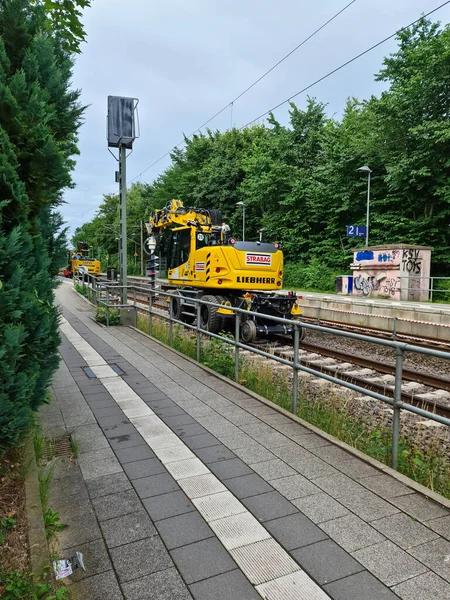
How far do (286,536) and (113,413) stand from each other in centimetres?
277

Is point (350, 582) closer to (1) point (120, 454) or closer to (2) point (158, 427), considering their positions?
(1) point (120, 454)

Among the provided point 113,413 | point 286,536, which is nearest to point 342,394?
point 113,413

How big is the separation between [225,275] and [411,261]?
42.8ft

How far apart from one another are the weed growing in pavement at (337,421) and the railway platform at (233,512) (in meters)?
0.30

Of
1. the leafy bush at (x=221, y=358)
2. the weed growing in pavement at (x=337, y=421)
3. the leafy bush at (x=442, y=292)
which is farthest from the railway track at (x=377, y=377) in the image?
the leafy bush at (x=442, y=292)

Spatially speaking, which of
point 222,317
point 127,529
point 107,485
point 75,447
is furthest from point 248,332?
point 127,529

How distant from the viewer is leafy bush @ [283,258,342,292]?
28741mm

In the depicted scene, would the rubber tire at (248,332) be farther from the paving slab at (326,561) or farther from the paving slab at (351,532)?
the paving slab at (326,561)

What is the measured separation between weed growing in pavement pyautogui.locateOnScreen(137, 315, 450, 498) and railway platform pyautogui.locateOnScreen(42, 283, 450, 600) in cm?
30

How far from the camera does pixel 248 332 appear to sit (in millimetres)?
10055

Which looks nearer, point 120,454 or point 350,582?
point 350,582

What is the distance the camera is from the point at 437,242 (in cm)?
2383

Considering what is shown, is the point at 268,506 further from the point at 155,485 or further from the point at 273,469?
the point at 155,485

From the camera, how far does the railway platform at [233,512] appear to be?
233 centimetres
